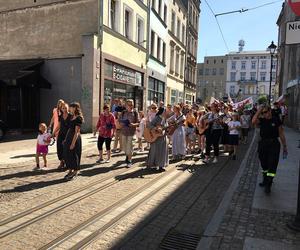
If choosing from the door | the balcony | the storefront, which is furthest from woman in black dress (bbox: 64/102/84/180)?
the balcony

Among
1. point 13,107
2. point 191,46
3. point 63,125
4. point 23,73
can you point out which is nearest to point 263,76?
point 191,46

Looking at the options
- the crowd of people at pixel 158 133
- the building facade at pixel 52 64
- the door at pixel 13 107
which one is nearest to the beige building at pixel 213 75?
the building facade at pixel 52 64

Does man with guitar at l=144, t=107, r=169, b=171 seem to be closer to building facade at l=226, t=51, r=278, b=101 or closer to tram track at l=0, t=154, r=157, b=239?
tram track at l=0, t=154, r=157, b=239

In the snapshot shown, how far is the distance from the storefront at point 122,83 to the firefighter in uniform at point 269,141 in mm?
12206

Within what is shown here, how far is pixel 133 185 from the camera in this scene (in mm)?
7434

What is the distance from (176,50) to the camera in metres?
34.3

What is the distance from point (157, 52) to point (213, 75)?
238ft

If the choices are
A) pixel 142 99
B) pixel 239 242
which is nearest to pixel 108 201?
pixel 239 242

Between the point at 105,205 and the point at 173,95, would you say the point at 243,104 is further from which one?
the point at 173,95

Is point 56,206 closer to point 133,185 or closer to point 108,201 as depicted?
point 108,201

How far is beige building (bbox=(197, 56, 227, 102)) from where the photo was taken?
96.6 m

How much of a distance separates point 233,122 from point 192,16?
102 ft

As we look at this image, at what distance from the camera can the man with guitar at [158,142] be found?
9.05 m

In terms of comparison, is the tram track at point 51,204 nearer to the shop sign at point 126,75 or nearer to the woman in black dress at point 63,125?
the woman in black dress at point 63,125
